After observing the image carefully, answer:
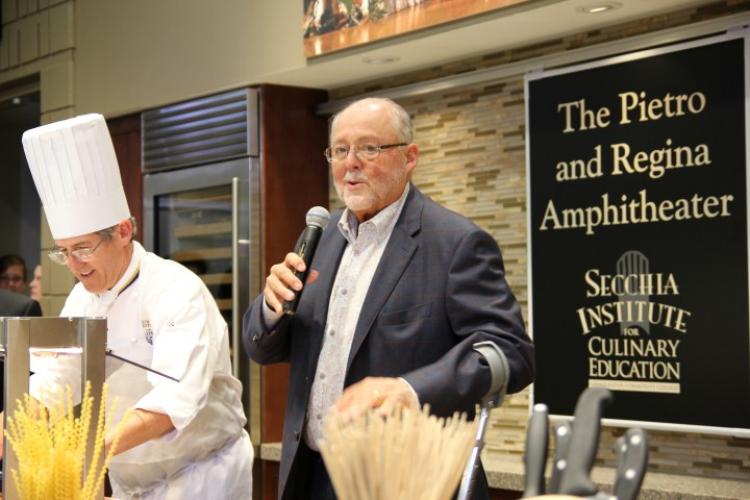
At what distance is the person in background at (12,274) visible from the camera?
6039 millimetres

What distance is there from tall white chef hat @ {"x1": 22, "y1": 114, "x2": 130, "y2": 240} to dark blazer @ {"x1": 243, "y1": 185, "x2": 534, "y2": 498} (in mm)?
464

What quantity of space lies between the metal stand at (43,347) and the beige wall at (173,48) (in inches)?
95.3

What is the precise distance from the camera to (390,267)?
2.18 meters

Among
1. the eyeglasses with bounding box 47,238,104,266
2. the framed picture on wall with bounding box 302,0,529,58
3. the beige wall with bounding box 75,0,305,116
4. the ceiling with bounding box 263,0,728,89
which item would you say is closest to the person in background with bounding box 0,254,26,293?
the beige wall with bounding box 75,0,305,116

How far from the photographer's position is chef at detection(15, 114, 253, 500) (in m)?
2.37

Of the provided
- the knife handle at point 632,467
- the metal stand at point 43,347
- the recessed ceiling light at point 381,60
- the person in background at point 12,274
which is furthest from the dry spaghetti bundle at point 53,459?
the person in background at point 12,274

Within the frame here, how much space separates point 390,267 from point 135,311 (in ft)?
2.07

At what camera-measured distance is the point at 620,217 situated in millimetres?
3439

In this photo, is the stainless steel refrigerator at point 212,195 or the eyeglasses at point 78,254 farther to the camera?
the stainless steel refrigerator at point 212,195

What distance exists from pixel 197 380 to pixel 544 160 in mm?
1791

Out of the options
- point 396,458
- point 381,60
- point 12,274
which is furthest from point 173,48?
point 396,458

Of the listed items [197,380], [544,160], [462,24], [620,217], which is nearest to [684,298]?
[620,217]

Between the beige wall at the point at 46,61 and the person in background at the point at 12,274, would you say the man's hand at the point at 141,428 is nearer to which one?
the beige wall at the point at 46,61

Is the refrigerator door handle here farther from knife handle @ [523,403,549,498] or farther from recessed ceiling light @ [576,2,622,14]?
knife handle @ [523,403,549,498]
